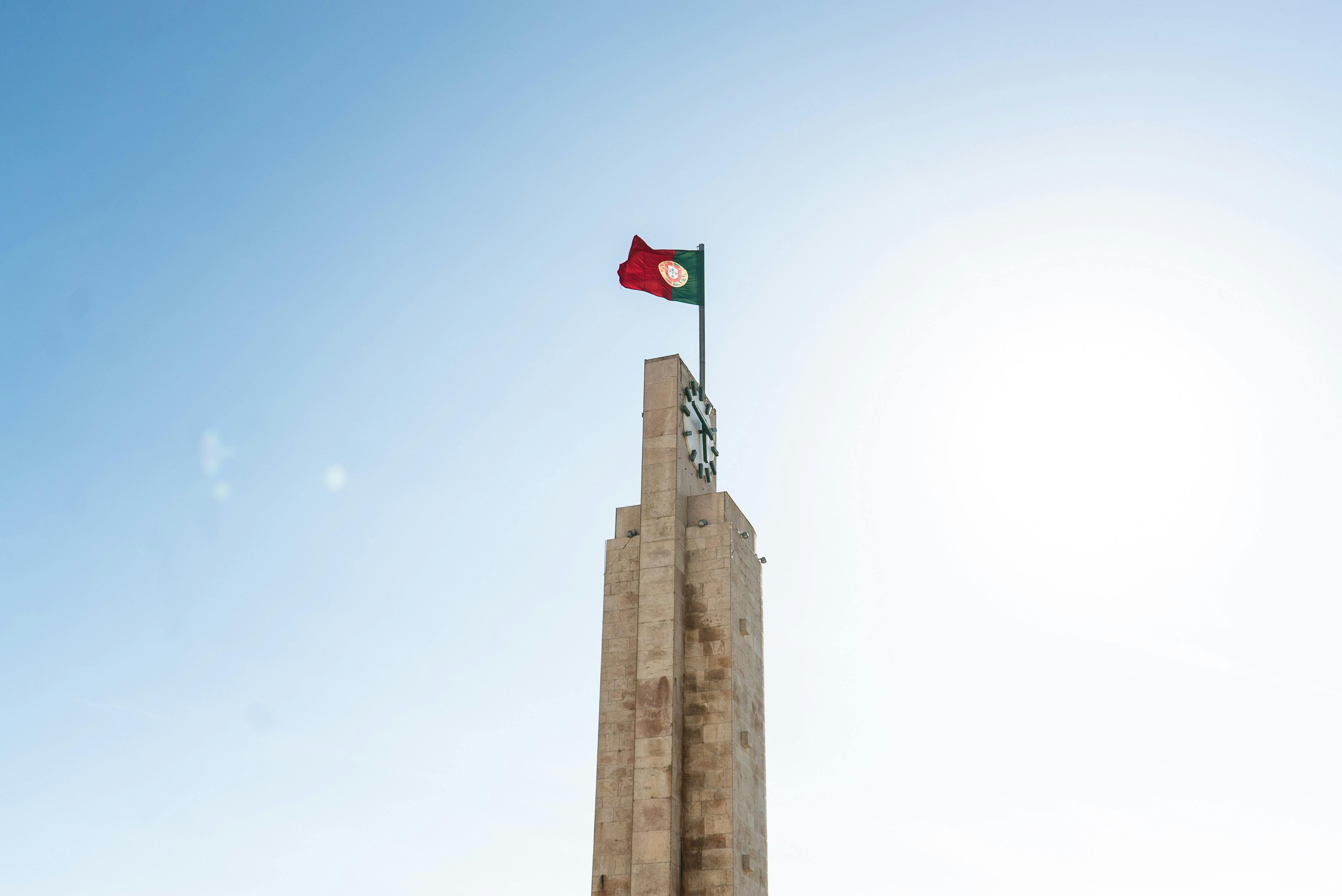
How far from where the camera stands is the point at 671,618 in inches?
1066

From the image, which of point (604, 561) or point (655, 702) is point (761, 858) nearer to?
point (655, 702)

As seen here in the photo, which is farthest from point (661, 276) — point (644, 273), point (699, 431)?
point (699, 431)

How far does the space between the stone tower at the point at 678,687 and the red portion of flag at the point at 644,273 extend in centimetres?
A: 338

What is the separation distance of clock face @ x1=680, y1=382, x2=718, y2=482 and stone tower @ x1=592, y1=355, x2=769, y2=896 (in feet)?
0.34

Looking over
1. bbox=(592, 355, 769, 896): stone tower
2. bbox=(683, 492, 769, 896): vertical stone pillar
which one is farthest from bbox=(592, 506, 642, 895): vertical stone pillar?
Answer: bbox=(683, 492, 769, 896): vertical stone pillar

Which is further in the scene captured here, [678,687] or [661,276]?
[661,276]

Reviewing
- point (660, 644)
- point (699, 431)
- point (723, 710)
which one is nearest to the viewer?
point (723, 710)

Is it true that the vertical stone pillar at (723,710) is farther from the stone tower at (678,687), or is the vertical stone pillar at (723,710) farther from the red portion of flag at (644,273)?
the red portion of flag at (644,273)

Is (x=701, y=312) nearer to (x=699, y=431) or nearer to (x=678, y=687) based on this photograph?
(x=699, y=431)

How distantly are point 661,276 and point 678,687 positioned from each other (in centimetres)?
1229

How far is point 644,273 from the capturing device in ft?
110

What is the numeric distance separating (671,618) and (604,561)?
2869 mm

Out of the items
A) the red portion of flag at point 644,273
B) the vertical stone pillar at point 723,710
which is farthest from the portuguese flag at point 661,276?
the vertical stone pillar at point 723,710

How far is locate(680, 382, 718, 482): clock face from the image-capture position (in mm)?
30438
